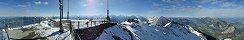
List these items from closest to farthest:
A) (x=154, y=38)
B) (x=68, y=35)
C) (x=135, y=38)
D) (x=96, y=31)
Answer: (x=68, y=35), (x=96, y=31), (x=135, y=38), (x=154, y=38)

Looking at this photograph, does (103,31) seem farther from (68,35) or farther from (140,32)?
(140,32)

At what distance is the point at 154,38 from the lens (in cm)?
3706

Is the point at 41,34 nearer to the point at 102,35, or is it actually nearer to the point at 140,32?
the point at 102,35

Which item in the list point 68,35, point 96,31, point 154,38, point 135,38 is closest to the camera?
point 68,35

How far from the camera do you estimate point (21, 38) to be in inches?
1138

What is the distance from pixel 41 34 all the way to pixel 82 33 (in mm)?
4586

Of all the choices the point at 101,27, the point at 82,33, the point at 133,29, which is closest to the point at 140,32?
the point at 133,29

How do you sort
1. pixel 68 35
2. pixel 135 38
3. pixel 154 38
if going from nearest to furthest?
1. pixel 68 35
2. pixel 135 38
3. pixel 154 38

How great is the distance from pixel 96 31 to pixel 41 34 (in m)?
5.47

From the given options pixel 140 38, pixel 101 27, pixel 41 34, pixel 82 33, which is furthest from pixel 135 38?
pixel 41 34

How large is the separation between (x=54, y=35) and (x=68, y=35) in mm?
2362

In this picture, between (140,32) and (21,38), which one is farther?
(140,32)

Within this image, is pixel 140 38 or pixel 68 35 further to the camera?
pixel 140 38

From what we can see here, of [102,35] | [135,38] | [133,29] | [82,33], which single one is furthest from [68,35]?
[133,29]
